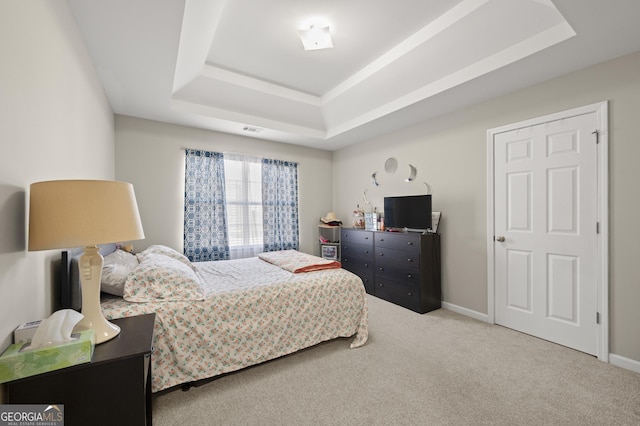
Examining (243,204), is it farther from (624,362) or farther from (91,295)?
(624,362)

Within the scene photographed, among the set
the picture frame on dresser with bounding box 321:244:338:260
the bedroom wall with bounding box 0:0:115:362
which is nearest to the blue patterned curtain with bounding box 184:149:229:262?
the picture frame on dresser with bounding box 321:244:338:260

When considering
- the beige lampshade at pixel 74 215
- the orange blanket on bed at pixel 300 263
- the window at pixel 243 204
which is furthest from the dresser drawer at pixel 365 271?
the beige lampshade at pixel 74 215

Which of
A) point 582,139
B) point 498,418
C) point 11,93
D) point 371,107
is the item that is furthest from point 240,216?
point 582,139

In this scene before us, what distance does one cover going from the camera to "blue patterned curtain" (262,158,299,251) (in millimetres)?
4547

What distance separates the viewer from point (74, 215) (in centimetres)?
106

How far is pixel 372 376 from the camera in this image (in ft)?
6.64

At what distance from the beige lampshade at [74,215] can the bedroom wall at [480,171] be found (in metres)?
3.37

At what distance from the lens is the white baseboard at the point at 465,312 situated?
10.1 ft

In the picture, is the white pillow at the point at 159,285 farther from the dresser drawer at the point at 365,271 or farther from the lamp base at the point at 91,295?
the dresser drawer at the point at 365,271

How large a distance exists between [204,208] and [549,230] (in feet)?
13.7

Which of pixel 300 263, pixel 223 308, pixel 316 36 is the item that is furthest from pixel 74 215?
pixel 316 36

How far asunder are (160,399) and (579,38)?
3.92 meters

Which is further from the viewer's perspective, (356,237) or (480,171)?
(356,237)

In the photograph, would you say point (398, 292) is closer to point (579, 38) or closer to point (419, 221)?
point (419, 221)
